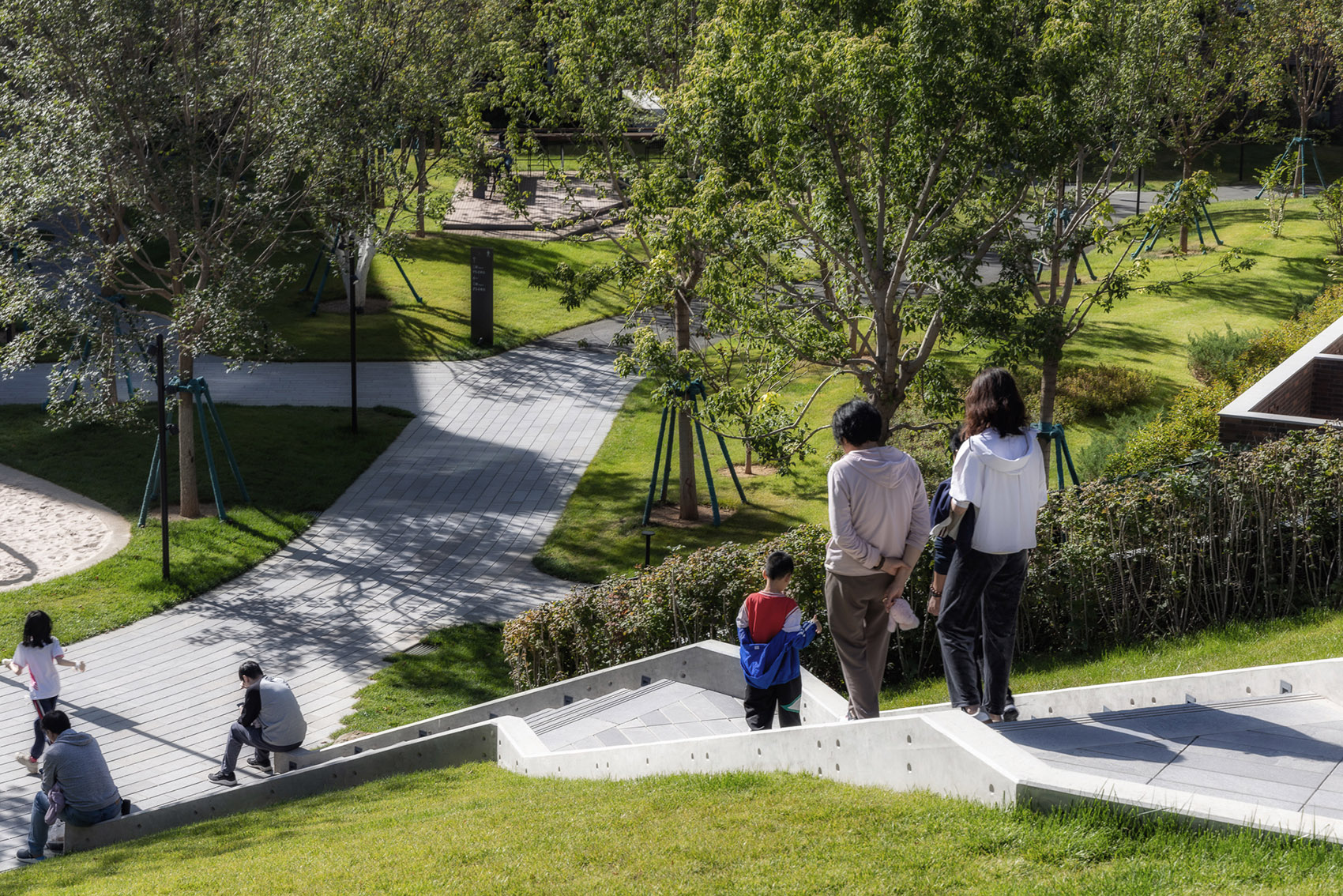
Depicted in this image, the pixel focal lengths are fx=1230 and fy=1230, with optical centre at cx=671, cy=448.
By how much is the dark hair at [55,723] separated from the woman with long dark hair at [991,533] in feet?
22.5

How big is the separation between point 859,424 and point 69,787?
6780 mm

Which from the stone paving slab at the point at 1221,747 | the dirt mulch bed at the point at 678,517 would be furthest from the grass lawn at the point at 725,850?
the dirt mulch bed at the point at 678,517

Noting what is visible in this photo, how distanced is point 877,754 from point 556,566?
36.5 feet

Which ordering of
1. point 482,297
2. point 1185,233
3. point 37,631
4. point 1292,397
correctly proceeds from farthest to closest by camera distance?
point 1185,233 → point 482,297 → point 1292,397 → point 37,631

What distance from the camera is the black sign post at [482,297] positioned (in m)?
26.8

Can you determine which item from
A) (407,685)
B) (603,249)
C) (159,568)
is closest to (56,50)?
(159,568)

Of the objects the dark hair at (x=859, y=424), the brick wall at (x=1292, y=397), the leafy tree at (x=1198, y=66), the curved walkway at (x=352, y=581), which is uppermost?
the leafy tree at (x=1198, y=66)

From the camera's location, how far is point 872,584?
19.9ft

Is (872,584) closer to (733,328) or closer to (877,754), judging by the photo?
(877,754)

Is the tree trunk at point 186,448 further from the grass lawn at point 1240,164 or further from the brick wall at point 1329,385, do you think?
the grass lawn at point 1240,164

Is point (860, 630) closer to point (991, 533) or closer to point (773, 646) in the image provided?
point (773, 646)

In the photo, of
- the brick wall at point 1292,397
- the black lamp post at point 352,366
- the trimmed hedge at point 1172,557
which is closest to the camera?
the trimmed hedge at point 1172,557

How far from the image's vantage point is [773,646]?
674 centimetres

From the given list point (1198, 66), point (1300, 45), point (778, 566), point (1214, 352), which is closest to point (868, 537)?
point (778, 566)
